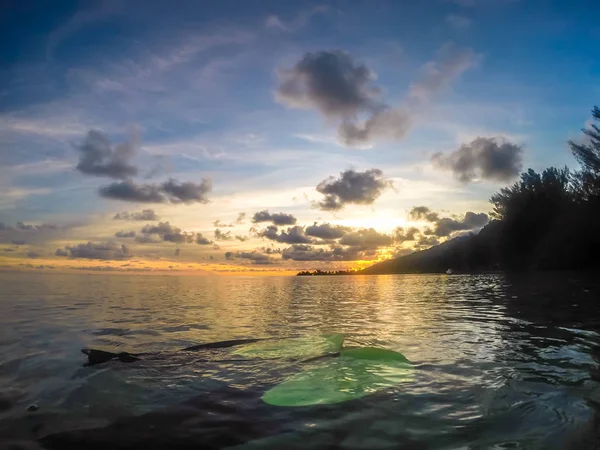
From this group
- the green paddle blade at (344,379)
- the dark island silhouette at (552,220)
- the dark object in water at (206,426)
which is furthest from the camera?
the dark island silhouette at (552,220)

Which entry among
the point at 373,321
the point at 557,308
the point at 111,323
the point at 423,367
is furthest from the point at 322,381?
the point at 557,308

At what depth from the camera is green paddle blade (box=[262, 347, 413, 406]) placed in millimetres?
6296

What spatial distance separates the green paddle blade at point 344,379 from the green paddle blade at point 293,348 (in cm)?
87

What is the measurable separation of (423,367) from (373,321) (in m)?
8.54

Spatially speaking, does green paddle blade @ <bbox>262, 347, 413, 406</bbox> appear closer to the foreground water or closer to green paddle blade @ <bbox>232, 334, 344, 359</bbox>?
the foreground water

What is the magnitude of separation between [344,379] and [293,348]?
11.0 ft

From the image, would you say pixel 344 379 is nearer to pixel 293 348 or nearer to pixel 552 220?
pixel 293 348

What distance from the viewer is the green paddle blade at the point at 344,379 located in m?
6.30

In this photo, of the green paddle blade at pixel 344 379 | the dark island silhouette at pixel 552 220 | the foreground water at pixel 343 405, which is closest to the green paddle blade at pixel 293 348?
the foreground water at pixel 343 405

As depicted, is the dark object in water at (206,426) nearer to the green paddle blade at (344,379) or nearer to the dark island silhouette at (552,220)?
the green paddle blade at (344,379)

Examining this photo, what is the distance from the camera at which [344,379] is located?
7.23 meters

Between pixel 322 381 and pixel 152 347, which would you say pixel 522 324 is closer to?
pixel 322 381

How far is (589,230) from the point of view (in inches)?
2399

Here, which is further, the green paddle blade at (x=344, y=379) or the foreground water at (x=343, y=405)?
the green paddle blade at (x=344, y=379)
